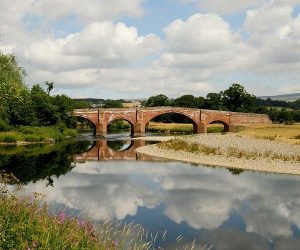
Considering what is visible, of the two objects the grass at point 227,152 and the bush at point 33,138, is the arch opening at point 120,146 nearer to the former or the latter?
the grass at point 227,152

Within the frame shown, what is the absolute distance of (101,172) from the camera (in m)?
39.9

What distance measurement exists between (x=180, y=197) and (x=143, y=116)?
70002 mm

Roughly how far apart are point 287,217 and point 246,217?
81.1 inches

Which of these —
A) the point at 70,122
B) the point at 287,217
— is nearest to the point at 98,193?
the point at 287,217

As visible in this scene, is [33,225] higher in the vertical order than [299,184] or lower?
higher

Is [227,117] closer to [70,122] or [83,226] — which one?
[70,122]

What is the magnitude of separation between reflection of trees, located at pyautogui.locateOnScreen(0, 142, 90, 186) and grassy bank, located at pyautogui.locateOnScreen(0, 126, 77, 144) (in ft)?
49.0

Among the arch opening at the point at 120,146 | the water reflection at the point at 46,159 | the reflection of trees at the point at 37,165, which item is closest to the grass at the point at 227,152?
the water reflection at the point at 46,159

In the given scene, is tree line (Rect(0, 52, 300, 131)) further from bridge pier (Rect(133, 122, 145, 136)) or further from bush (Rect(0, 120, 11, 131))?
bridge pier (Rect(133, 122, 145, 136))

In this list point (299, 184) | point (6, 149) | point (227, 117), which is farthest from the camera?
point (227, 117)

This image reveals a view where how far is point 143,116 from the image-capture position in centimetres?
9738

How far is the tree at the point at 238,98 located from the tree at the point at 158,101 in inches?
1141

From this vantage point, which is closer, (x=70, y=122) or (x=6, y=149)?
Answer: (x=6, y=149)

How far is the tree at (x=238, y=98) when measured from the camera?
14512 centimetres
